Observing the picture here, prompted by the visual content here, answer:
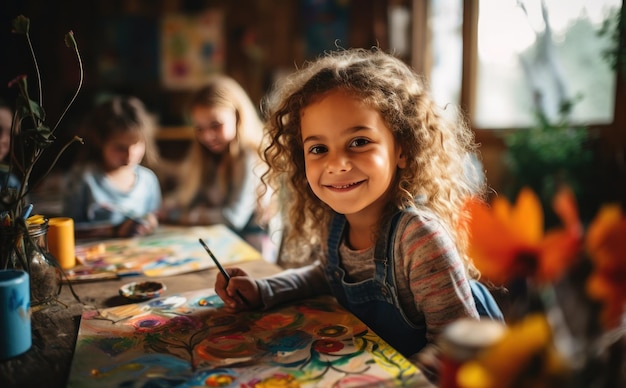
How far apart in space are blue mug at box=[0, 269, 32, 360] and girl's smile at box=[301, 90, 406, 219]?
1.78 feet

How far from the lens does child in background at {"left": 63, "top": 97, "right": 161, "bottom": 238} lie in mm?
1941

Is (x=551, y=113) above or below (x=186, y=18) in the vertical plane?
below

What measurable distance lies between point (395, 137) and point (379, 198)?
0.13 meters

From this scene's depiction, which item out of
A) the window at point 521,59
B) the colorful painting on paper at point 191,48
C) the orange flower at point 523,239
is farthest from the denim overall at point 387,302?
the colorful painting on paper at point 191,48

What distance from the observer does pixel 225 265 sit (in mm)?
1216

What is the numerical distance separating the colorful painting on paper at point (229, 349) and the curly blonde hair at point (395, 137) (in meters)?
0.31

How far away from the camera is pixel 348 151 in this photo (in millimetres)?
995

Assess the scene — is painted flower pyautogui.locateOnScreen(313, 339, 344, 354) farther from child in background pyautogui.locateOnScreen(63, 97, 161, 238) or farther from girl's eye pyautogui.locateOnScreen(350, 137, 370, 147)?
child in background pyautogui.locateOnScreen(63, 97, 161, 238)

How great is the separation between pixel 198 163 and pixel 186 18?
2.38 m

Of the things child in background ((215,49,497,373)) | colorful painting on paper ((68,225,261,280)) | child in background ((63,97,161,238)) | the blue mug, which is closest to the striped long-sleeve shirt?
child in background ((215,49,497,373))

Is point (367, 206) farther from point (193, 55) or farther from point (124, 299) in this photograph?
point (193, 55)

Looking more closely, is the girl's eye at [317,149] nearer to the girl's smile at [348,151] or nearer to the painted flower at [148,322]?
the girl's smile at [348,151]

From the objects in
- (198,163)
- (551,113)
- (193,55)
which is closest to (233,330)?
(198,163)

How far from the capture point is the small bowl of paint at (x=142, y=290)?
978 mm
